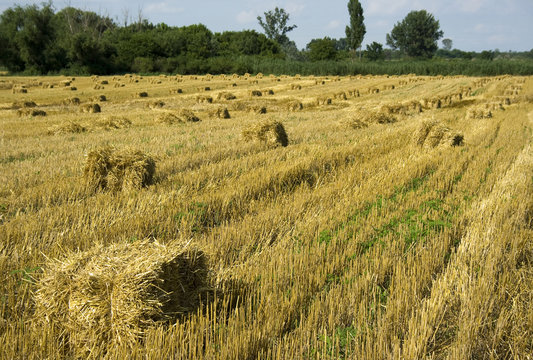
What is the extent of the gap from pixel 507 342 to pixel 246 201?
14.1ft

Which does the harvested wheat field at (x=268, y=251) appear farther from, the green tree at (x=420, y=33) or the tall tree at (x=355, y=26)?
the green tree at (x=420, y=33)

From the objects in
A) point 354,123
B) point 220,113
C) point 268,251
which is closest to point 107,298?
point 268,251

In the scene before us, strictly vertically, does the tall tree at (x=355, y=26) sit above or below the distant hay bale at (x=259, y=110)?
above

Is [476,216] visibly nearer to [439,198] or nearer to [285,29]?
[439,198]

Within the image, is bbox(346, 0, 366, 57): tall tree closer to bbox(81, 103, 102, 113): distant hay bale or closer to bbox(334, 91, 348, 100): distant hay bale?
bbox(334, 91, 348, 100): distant hay bale

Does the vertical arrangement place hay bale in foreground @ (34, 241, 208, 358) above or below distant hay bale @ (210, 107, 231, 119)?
above

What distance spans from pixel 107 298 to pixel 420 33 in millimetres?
150673

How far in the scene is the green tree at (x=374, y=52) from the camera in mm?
118000

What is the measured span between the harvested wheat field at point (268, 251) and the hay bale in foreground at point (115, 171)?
0.09 feet

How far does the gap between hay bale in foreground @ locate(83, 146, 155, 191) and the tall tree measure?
97424mm

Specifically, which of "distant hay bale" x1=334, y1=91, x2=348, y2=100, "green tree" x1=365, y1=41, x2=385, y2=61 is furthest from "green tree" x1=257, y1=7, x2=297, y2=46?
"distant hay bale" x1=334, y1=91, x2=348, y2=100

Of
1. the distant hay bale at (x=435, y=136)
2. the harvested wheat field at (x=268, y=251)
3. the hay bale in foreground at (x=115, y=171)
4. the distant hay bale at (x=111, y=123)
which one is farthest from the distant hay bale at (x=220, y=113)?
the hay bale in foreground at (x=115, y=171)

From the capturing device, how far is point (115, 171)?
287 inches

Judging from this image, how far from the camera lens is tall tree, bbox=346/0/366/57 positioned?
9494 cm
